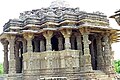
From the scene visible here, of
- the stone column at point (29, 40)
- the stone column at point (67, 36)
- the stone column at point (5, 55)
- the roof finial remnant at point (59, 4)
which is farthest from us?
the stone column at point (5, 55)

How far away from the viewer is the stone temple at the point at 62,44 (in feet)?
53.4

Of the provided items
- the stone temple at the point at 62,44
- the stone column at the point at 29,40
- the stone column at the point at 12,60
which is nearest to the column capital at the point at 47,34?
the stone temple at the point at 62,44

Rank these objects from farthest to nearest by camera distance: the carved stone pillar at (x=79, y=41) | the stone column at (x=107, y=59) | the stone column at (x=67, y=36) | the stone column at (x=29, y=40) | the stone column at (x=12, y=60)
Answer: the stone column at (x=107, y=59) → the stone column at (x=12, y=60) → the stone column at (x=29, y=40) → the carved stone pillar at (x=79, y=41) → the stone column at (x=67, y=36)

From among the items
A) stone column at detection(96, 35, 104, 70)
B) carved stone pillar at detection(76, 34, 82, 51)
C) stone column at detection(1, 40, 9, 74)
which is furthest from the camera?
stone column at detection(1, 40, 9, 74)

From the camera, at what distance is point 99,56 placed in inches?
712

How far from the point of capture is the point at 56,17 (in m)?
17.7

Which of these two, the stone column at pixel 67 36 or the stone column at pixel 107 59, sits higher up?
the stone column at pixel 67 36

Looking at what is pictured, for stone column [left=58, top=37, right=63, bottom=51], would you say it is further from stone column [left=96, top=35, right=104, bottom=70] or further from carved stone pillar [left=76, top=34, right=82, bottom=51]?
stone column [left=96, top=35, right=104, bottom=70]

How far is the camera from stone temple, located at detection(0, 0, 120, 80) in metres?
16.3

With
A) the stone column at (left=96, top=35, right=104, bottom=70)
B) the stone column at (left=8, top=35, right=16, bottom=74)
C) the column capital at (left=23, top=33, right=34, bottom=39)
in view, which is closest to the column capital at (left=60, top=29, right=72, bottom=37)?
the column capital at (left=23, top=33, right=34, bottom=39)

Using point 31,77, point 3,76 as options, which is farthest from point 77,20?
point 3,76

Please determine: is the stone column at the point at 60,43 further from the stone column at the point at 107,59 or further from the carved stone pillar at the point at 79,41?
the stone column at the point at 107,59

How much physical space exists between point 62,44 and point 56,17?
1.94m

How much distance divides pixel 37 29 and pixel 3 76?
160 inches
